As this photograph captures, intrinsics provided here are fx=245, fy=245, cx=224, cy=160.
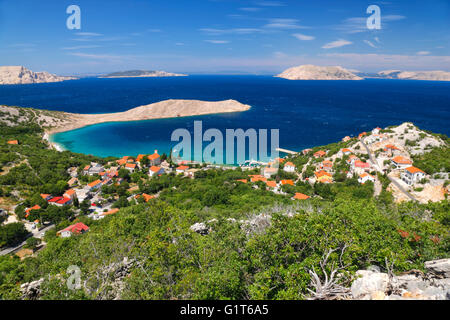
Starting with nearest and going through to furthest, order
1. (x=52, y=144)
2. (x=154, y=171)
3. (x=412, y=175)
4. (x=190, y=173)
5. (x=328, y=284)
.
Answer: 1. (x=328, y=284)
2. (x=412, y=175)
3. (x=190, y=173)
4. (x=154, y=171)
5. (x=52, y=144)

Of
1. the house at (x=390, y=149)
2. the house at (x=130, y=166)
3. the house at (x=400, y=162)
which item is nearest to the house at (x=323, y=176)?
the house at (x=400, y=162)

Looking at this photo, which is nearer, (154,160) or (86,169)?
(86,169)

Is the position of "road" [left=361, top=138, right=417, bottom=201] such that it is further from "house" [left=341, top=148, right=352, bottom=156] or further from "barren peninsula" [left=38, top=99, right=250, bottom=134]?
"barren peninsula" [left=38, top=99, right=250, bottom=134]

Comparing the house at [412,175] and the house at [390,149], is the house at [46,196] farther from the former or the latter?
the house at [390,149]

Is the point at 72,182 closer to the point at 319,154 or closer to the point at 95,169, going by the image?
the point at 95,169

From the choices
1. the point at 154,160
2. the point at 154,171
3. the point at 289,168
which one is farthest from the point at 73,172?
the point at 289,168

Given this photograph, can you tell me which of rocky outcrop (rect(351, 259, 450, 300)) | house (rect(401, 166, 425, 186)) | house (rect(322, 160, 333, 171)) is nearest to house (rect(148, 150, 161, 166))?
house (rect(322, 160, 333, 171))
